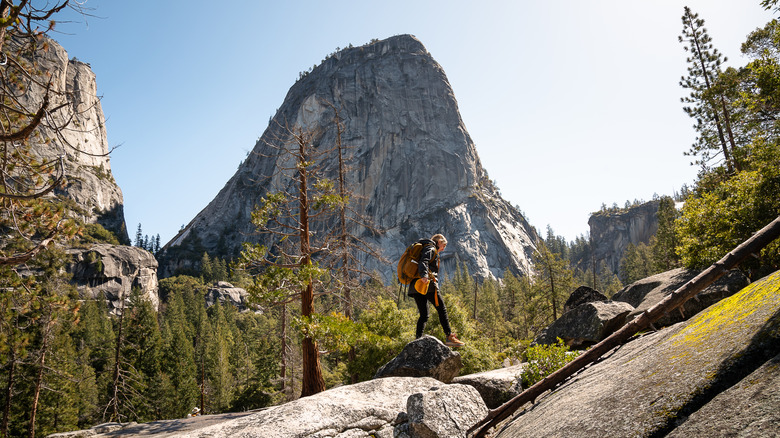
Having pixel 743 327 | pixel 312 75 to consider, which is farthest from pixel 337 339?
pixel 312 75

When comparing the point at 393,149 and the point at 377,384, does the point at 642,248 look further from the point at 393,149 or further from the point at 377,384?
the point at 377,384

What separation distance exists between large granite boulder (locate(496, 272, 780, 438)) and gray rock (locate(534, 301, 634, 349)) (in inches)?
227

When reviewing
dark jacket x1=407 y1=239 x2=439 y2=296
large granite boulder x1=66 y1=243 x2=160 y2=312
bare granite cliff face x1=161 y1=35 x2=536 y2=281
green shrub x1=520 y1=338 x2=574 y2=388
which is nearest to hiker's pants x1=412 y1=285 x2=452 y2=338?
dark jacket x1=407 y1=239 x2=439 y2=296

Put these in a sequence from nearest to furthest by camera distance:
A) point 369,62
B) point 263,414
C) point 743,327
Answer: point 743,327, point 263,414, point 369,62

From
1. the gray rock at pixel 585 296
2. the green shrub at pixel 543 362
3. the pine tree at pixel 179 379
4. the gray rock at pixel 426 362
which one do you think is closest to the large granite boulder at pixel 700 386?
the green shrub at pixel 543 362

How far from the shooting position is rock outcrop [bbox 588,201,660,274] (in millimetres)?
136500

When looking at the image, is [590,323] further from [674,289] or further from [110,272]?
[110,272]

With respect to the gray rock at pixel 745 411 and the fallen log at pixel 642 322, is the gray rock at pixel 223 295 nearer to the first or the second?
the fallen log at pixel 642 322

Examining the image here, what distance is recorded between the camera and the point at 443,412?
181 inches

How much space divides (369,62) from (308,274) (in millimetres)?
144949

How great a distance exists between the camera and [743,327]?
2330 mm

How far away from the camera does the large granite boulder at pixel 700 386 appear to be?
1687 mm

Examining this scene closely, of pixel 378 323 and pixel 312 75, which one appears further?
pixel 312 75

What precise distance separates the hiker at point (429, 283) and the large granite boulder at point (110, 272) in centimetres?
8489
